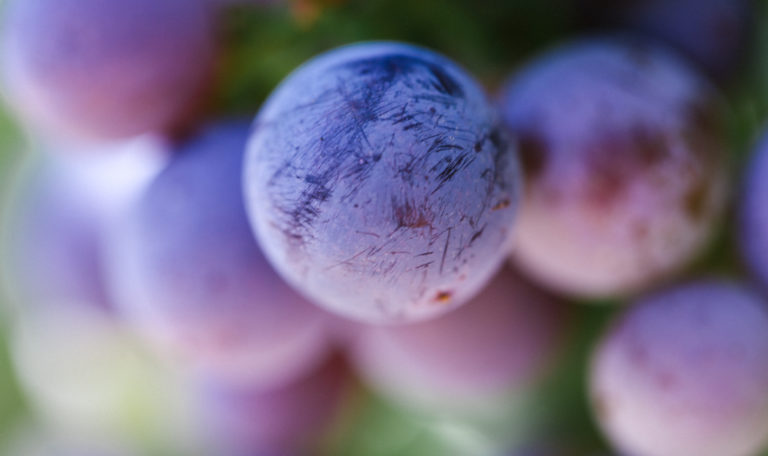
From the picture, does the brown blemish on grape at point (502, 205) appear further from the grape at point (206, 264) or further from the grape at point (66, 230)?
the grape at point (66, 230)

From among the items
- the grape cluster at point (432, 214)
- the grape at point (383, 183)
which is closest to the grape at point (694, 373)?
the grape cluster at point (432, 214)

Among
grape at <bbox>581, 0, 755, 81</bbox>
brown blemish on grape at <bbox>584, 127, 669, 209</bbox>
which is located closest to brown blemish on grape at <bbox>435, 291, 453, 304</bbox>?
brown blemish on grape at <bbox>584, 127, 669, 209</bbox>

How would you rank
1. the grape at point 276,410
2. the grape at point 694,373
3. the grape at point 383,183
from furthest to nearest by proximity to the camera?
the grape at point 276,410
the grape at point 694,373
the grape at point 383,183

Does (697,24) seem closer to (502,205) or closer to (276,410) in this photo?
(502,205)

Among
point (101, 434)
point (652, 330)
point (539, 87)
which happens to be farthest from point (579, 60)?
point (101, 434)

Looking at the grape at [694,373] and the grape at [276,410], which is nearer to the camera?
the grape at [694,373]

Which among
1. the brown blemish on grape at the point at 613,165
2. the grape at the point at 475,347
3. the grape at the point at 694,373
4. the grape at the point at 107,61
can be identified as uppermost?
the grape at the point at 107,61
